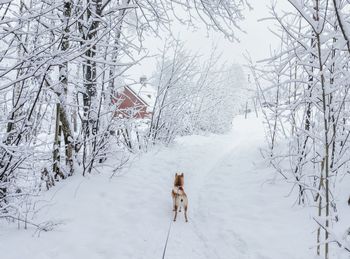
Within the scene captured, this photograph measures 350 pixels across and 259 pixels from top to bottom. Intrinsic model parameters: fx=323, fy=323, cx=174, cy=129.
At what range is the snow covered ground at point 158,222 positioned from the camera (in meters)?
4.18

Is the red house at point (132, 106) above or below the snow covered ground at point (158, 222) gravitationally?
above

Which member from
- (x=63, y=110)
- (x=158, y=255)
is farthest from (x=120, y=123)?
(x=158, y=255)

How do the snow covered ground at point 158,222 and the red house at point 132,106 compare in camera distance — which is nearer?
the snow covered ground at point 158,222

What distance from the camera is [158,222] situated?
5512 millimetres

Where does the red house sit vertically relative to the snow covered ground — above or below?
above

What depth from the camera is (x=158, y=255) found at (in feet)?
14.3

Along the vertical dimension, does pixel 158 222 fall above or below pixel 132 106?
below

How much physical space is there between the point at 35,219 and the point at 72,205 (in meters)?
0.73

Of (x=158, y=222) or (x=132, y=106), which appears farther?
(x=132, y=106)

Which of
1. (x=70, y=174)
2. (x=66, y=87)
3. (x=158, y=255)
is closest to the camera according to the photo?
(x=158, y=255)

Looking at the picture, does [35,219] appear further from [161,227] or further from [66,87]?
[66,87]

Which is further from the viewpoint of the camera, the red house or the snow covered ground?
the red house

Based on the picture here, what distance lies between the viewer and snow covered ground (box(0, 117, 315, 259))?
165 inches

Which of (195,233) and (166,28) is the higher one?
(166,28)
